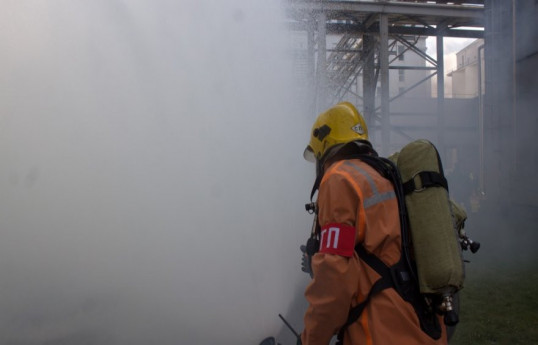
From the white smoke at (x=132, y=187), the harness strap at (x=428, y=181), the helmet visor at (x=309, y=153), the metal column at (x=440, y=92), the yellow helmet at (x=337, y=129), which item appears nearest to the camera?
the harness strap at (x=428, y=181)

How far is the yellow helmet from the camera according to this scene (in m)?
1.61

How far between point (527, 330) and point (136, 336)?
3044mm

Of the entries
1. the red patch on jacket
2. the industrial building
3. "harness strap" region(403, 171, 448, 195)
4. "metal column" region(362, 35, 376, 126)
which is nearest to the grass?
the industrial building

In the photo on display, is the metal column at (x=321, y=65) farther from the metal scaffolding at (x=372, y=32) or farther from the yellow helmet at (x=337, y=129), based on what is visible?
the yellow helmet at (x=337, y=129)

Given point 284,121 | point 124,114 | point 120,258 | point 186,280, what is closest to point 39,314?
point 120,258

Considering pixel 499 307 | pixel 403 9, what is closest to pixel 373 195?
pixel 499 307

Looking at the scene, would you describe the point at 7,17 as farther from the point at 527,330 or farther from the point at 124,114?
the point at 527,330

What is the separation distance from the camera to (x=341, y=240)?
1.30m

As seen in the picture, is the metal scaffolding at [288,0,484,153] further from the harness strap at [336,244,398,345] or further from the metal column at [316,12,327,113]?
the harness strap at [336,244,398,345]

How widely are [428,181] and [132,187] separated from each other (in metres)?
2.35

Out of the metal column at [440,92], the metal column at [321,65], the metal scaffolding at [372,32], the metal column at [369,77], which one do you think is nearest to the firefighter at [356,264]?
the metal scaffolding at [372,32]

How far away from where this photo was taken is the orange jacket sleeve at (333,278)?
1.29 meters

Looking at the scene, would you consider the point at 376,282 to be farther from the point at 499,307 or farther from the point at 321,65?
the point at 321,65

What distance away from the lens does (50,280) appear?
2885 millimetres
